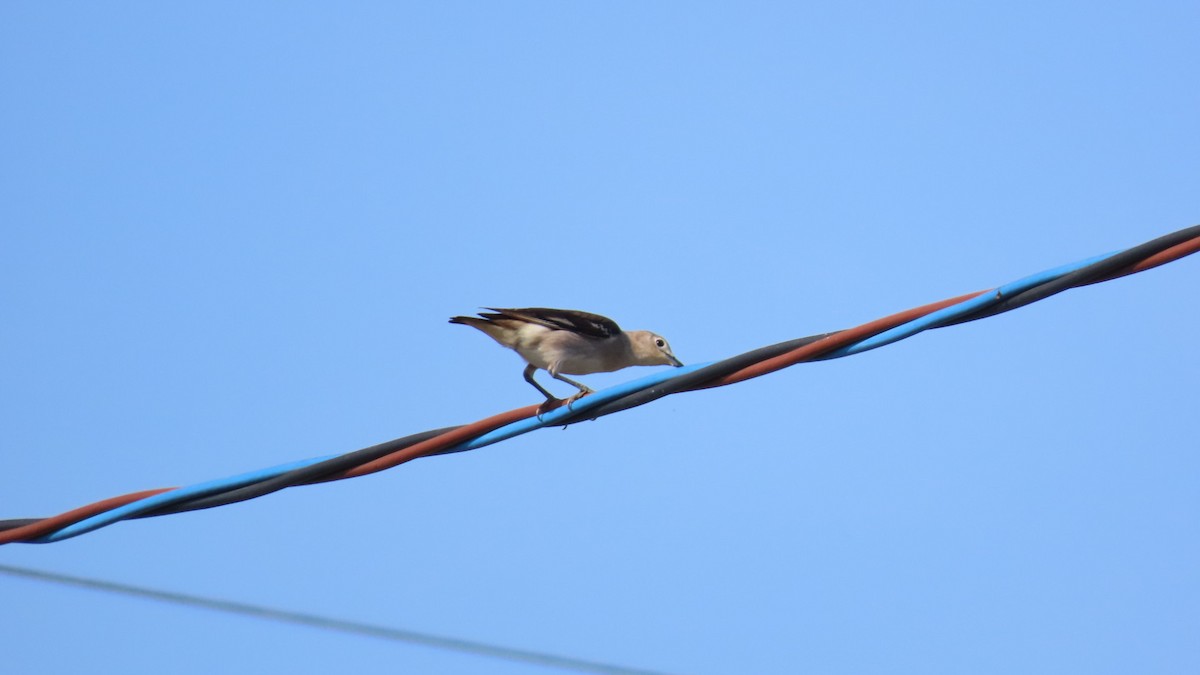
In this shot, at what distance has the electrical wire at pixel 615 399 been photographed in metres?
6.05

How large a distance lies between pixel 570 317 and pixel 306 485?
4.63m

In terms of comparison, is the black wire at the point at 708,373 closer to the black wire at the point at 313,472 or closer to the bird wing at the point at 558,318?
the black wire at the point at 313,472

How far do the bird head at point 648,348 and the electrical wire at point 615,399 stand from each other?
510cm

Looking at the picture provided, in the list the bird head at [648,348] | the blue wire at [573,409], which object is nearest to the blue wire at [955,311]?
the blue wire at [573,409]

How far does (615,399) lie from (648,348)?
538 centimetres

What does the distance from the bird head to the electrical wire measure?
16.7ft

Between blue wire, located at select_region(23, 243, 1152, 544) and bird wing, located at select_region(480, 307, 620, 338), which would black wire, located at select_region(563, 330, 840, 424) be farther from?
bird wing, located at select_region(480, 307, 620, 338)

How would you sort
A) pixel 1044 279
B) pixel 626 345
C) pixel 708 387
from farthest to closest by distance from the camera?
pixel 626 345 → pixel 708 387 → pixel 1044 279

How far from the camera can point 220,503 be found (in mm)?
6664

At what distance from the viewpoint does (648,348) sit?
1217cm

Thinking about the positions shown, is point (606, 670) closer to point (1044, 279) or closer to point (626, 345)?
point (626, 345)

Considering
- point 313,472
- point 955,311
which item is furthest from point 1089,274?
point 313,472

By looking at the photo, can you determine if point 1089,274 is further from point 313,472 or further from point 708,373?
point 313,472

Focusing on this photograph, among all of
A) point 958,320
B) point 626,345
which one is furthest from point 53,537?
point 626,345
